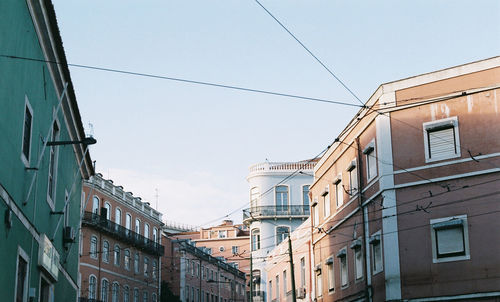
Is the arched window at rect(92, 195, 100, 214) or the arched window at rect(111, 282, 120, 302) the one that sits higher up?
the arched window at rect(92, 195, 100, 214)

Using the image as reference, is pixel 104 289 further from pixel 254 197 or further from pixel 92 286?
pixel 254 197

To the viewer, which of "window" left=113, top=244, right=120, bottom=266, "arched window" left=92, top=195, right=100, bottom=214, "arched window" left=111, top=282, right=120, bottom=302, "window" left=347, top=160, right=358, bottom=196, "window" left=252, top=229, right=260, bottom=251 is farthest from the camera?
"window" left=252, top=229, right=260, bottom=251

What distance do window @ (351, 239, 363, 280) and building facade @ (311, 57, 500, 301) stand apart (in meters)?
0.35

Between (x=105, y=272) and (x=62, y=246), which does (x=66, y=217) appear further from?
(x=105, y=272)

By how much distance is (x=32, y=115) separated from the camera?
1617 centimetres

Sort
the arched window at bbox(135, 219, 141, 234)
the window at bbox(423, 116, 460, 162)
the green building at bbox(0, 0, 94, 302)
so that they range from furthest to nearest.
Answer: the arched window at bbox(135, 219, 141, 234) → the window at bbox(423, 116, 460, 162) → the green building at bbox(0, 0, 94, 302)

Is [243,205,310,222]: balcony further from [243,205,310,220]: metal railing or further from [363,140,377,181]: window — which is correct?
[363,140,377,181]: window

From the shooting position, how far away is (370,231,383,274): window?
24984 millimetres

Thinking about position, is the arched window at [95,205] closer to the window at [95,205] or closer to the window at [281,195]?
the window at [95,205]

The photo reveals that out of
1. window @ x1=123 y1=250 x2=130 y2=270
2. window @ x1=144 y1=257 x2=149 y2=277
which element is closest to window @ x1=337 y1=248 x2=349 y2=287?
window @ x1=123 y1=250 x2=130 y2=270

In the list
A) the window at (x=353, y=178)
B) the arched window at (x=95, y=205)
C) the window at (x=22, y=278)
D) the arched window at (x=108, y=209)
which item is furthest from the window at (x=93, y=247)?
the window at (x=22, y=278)

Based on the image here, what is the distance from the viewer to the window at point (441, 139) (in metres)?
23.2

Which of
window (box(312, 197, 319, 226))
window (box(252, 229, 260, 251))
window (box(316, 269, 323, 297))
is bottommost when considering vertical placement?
window (box(316, 269, 323, 297))

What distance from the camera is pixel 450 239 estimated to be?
74.7 feet
